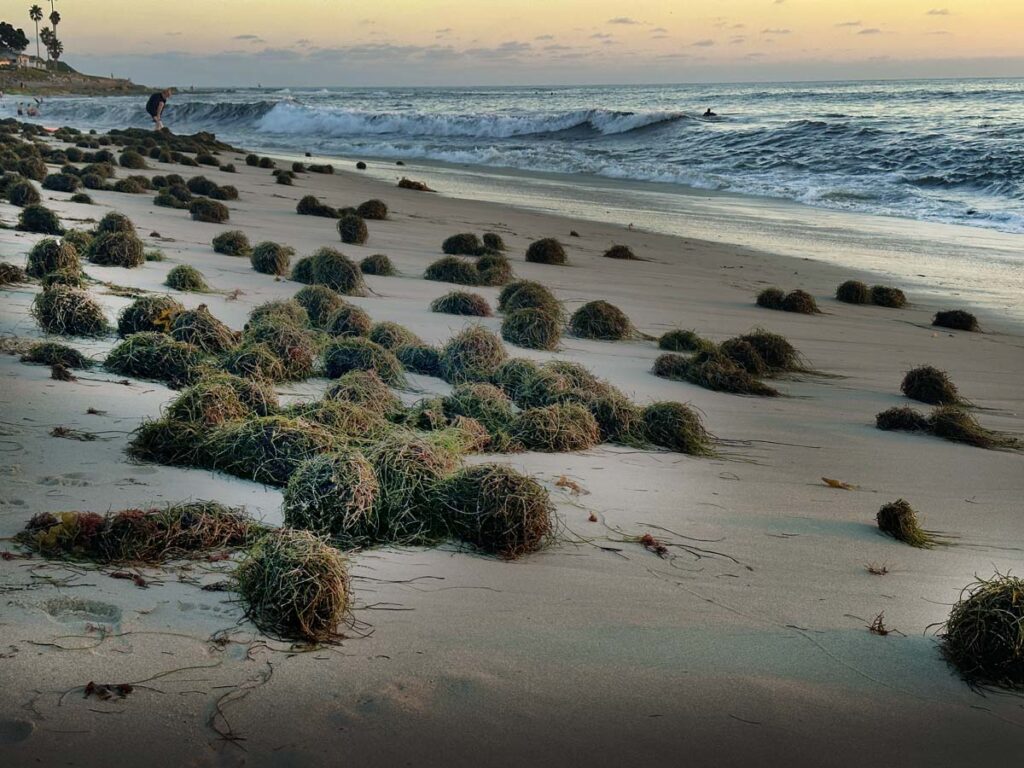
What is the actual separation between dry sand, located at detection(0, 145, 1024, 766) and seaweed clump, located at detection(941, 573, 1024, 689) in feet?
0.39

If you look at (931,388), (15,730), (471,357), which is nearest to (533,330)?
(471,357)

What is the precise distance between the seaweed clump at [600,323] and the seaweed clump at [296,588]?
6.58 metres

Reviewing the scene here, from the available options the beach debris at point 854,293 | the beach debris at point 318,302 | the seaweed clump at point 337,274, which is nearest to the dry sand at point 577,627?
the beach debris at point 318,302

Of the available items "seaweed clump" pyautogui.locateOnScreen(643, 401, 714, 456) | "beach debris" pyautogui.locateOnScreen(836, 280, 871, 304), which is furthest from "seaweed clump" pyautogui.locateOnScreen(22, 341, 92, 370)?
"beach debris" pyautogui.locateOnScreen(836, 280, 871, 304)

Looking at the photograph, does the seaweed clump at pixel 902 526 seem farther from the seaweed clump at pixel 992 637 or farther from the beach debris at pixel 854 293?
the beach debris at pixel 854 293

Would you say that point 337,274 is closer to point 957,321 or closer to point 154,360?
point 154,360

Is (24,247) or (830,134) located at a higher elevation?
(830,134)

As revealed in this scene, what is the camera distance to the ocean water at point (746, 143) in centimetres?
2550

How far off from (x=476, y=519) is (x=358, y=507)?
1.90 feet

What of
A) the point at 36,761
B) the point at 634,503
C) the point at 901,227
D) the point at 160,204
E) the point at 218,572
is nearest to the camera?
the point at 36,761

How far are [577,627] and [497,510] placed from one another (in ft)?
2.57

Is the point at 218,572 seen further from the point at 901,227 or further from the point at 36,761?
the point at 901,227

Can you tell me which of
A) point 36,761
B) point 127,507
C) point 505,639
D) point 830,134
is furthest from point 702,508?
point 830,134

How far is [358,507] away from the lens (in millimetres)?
4809
